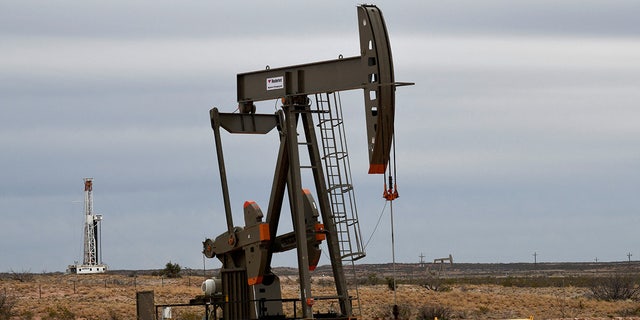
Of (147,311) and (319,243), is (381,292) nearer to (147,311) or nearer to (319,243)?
(147,311)

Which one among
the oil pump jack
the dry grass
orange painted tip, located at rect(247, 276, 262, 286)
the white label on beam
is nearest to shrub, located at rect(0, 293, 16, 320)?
the dry grass

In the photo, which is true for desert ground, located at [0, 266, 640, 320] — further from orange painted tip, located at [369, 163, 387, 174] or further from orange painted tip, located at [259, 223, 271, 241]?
orange painted tip, located at [369, 163, 387, 174]

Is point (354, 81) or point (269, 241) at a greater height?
point (354, 81)

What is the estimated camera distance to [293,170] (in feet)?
60.6

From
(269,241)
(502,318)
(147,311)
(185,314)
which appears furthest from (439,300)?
(269,241)

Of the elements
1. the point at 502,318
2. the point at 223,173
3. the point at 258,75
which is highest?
the point at 258,75

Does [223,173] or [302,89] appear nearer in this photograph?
[302,89]

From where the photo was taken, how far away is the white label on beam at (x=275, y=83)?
19058 mm

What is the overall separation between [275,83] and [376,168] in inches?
109

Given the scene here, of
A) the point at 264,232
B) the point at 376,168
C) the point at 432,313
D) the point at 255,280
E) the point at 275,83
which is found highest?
the point at 275,83

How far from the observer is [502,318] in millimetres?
35062

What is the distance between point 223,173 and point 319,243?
250 cm

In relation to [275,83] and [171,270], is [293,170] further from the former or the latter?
[171,270]

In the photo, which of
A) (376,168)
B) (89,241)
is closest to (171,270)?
(89,241)
